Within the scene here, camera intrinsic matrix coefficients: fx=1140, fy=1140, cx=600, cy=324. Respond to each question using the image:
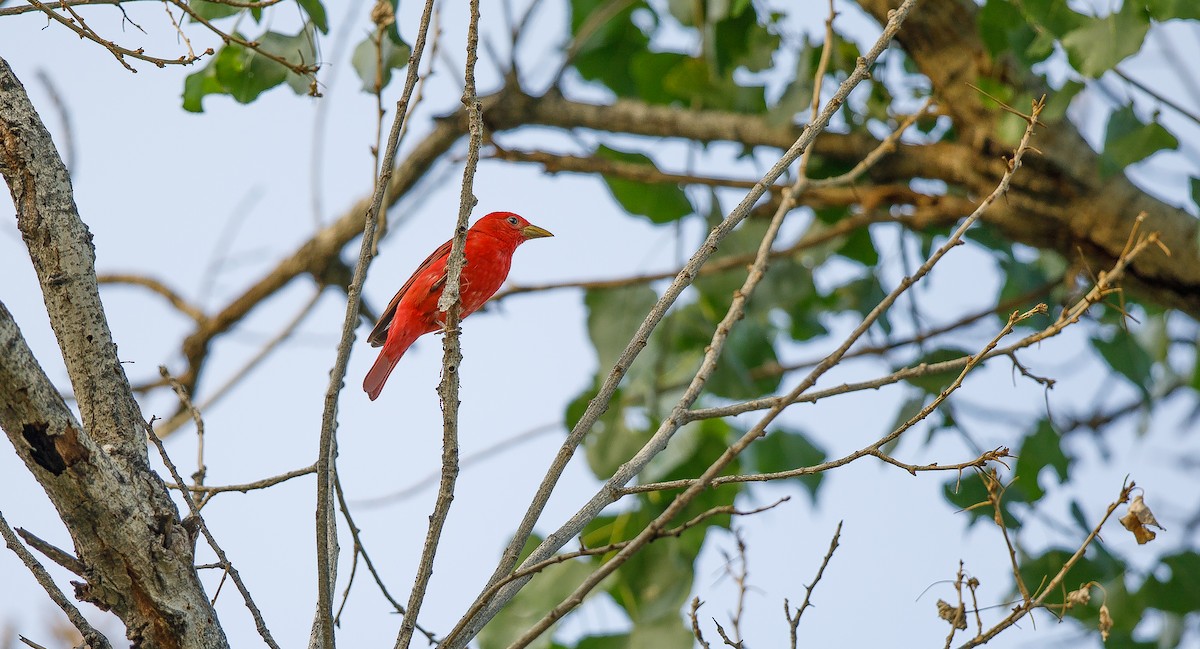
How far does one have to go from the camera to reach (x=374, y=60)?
10.9 ft

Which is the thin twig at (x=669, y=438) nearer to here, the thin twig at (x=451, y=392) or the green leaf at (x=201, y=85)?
the thin twig at (x=451, y=392)

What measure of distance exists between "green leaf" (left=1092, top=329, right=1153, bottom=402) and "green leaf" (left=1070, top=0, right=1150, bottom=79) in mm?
1514

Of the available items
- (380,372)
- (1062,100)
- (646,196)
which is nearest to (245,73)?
(380,372)

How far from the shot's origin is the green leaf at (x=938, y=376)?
409 centimetres

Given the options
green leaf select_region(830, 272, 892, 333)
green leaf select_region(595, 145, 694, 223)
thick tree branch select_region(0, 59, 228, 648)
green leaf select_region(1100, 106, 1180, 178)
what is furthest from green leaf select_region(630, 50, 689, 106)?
thick tree branch select_region(0, 59, 228, 648)

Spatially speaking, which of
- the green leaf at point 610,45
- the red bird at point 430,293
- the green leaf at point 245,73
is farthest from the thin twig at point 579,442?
the green leaf at point 610,45

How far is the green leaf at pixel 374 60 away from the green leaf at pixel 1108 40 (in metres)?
1.87

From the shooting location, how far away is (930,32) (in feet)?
13.1

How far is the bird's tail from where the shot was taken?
3385mm

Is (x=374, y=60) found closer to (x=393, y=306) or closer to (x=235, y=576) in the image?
(x=393, y=306)

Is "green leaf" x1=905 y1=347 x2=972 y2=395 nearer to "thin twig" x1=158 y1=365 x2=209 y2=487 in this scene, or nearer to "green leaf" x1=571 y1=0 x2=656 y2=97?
"green leaf" x1=571 y1=0 x2=656 y2=97

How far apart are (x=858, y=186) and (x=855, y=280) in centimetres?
94

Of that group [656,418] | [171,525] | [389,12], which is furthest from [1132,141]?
[171,525]

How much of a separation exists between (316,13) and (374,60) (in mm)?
249
